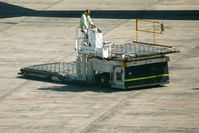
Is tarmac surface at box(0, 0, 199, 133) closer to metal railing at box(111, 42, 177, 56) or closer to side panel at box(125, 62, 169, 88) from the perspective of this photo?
side panel at box(125, 62, 169, 88)

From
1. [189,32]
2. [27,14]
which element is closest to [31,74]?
[189,32]

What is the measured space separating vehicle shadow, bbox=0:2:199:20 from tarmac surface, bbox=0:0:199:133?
0.07 metres

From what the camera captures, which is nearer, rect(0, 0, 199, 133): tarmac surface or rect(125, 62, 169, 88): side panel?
rect(0, 0, 199, 133): tarmac surface

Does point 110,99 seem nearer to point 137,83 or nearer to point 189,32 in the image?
point 137,83

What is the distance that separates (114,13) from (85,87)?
20.6 metres

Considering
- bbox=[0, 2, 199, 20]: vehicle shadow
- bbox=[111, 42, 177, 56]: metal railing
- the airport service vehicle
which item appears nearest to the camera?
the airport service vehicle

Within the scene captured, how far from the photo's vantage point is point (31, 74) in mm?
46312

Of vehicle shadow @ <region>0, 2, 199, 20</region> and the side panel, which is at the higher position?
vehicle shadow @ <region>0, 2, 199, 20</region>

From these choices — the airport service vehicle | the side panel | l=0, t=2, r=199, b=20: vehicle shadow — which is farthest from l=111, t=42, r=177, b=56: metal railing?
l=0, t=2, r=199, b=20: vehicle shadow

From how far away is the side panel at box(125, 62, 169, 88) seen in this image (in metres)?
42.5

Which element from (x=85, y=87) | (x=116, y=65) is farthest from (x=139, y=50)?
(x=85, y=87)

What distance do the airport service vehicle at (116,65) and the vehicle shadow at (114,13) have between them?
54.0 feet

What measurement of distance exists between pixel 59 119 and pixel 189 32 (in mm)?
20865

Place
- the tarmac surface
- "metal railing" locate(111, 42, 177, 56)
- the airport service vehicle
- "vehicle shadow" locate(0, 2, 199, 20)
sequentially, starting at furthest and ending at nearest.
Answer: "vehicle shadow" locate(0, 2, 199, 20) → "metal railing" locate(111, 42, 177, 56) → the airport service vehicle → the tarmac surface
